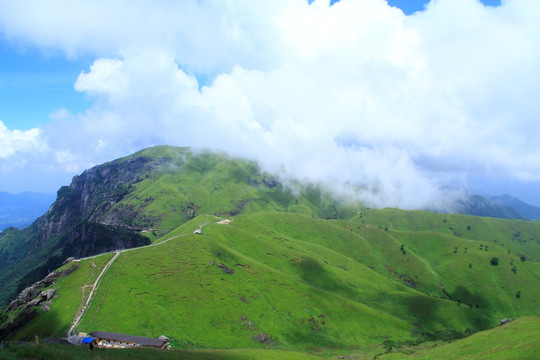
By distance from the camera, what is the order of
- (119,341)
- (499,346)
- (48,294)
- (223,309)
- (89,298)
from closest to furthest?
(119,341) < (499,346) < (89,298) < (48,294) < (223,309)

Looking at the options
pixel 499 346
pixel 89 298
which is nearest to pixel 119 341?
pixel 89 298

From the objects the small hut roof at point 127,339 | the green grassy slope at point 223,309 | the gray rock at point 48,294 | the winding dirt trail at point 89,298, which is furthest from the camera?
the gray rock at point 48,294

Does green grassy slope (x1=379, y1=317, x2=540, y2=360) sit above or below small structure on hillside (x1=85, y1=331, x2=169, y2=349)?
below

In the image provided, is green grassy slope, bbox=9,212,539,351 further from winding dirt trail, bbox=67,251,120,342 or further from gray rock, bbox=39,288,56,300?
gray rock, bbox=39,288,56,300

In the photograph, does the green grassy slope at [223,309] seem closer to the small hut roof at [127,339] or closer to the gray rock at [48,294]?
the gray rock at [48,294]

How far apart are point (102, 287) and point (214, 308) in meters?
46.7

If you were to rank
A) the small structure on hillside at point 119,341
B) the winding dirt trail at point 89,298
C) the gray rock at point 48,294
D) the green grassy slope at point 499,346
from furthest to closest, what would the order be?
the gray rock at point 48,294, the winding dirt trail at point 89,298, the small structure on hillside at point 119,341, the green grassy slope at point 499,346

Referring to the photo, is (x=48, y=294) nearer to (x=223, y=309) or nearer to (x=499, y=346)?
(x=223, y=309)

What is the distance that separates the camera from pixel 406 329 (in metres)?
170

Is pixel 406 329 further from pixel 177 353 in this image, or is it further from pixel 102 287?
pixel 102 287

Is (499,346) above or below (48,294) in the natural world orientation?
below

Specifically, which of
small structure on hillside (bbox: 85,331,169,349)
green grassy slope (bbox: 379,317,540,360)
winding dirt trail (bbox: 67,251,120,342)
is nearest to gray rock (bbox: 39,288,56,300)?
winding dirt trail (bbox: 67,251,120,342)

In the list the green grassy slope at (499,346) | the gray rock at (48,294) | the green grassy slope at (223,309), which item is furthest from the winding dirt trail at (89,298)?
the green grassy slope at (499,346)

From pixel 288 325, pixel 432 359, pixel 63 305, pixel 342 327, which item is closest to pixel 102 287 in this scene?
pixel 63 305
